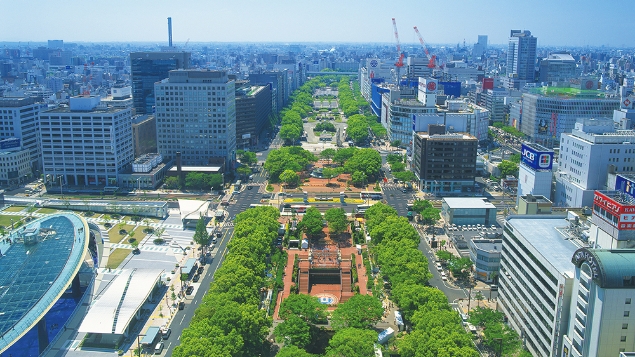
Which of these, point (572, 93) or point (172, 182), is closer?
point (172, 182)

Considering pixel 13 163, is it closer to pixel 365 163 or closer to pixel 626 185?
pixel 365 163

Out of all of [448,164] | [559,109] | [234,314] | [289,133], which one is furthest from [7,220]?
[559,109]

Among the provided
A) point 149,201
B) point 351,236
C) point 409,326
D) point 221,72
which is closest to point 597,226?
point 409,326

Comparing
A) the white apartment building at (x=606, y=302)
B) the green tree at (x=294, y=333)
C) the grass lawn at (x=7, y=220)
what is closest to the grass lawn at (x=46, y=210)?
the grass lawn at (x=7, y=220)

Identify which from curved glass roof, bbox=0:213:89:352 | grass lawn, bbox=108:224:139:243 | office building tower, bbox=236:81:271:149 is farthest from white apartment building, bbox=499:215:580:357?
office building tower, bbox=236:81:271:149

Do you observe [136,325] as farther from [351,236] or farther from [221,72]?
[221,72]

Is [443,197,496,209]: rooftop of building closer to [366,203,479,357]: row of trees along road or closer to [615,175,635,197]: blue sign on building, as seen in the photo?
[366,203,479,357]: row of trees along road
